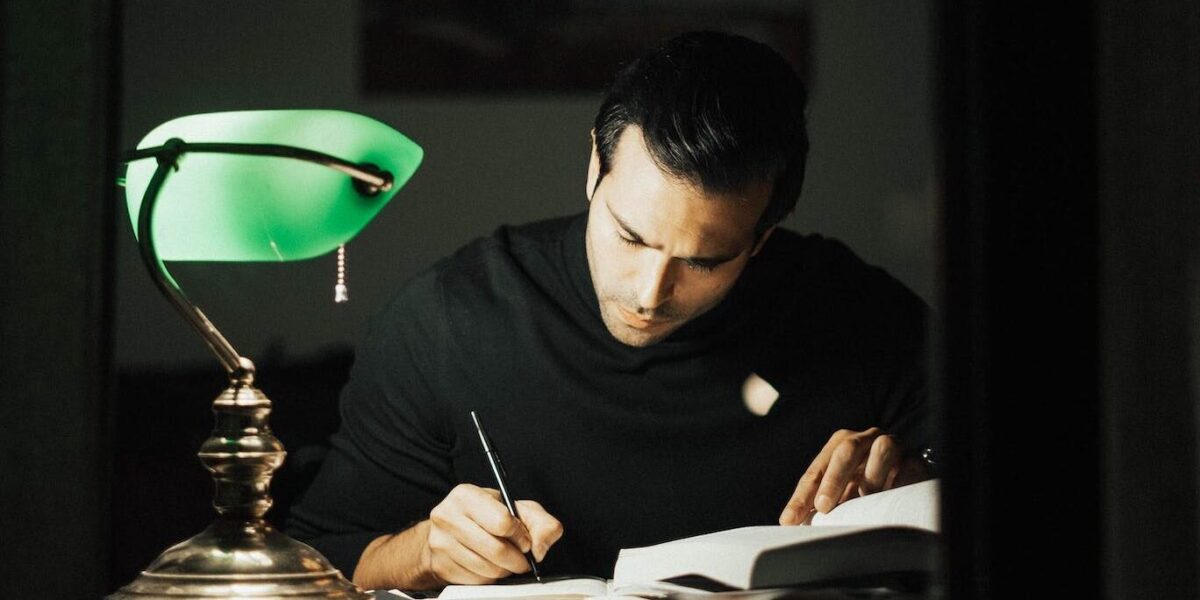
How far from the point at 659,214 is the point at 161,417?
546 mm

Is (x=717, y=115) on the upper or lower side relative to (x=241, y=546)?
upper

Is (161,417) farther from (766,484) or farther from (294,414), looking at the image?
(766,484)

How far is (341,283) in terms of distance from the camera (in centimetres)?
119

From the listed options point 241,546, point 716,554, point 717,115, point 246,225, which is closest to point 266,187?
point 246,225

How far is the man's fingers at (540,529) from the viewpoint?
3.81 ft

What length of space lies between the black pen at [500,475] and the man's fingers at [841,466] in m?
0.28

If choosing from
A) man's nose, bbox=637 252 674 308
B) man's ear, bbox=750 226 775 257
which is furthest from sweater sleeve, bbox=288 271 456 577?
man's ear, bbox=750 226 775 257

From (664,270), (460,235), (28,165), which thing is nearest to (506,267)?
(460,235)

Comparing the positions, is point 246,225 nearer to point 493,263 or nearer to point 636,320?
point 493,263

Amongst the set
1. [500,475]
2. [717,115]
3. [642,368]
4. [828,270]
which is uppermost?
[717,115]

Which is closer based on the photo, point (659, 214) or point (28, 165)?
point (28, 165)

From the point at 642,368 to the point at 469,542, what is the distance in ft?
0.80

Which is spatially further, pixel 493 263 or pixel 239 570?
pixel 493 263

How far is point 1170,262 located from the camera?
1017 mm
